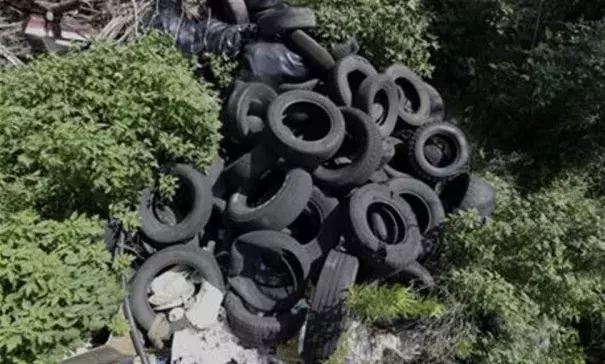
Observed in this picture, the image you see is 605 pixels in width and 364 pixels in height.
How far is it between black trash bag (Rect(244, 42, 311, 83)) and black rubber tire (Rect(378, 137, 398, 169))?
2.99 feet

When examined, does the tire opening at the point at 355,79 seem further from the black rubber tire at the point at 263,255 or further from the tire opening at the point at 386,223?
the black rubber tire at the point at 263,255

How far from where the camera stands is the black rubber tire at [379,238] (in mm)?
3805

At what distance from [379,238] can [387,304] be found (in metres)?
0.56

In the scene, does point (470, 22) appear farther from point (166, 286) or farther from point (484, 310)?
point (166, 286)

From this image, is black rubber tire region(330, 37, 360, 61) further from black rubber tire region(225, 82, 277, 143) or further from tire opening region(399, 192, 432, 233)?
tire opening region(399, 192, 432, 233)

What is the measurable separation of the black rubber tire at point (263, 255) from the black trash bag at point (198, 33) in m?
1.65

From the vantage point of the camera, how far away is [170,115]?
11.3 feet

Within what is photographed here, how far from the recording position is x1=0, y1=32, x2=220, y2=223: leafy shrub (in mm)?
3160

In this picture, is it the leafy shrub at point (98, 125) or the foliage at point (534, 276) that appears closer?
the leafy shrub at point (98, 125)

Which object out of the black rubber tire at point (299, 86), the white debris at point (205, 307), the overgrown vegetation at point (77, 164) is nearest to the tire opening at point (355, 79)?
the black rubber tire at point (299, 86)

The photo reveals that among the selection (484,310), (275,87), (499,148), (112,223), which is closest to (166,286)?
(112,223)

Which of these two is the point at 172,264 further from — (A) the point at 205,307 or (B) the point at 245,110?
(B) the point at 245,110

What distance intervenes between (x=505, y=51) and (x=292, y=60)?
6.54 ft

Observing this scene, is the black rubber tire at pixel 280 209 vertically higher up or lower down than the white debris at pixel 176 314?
higher up
